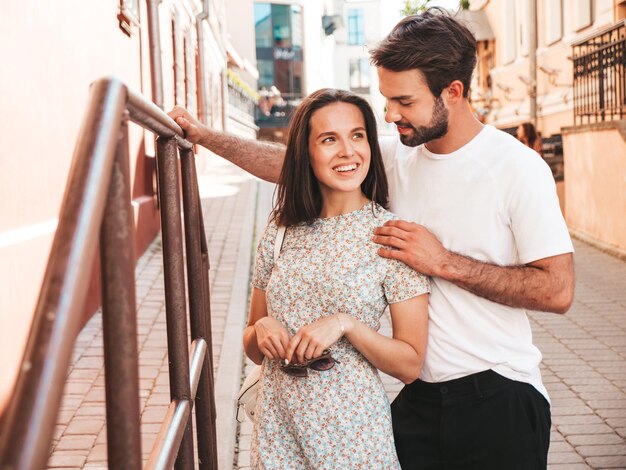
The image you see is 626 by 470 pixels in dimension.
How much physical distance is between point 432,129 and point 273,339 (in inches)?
30.2

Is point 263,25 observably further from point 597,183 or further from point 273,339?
point 273,339

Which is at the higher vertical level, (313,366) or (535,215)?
(535,215)

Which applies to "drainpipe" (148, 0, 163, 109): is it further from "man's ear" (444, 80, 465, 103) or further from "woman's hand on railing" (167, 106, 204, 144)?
"man's ear" (444, 80, 465, 103)

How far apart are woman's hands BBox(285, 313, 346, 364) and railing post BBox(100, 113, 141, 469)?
3.19 ft

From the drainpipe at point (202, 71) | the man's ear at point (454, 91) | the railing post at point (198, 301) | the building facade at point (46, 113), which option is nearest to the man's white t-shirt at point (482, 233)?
the man's ear at point (454, 91)

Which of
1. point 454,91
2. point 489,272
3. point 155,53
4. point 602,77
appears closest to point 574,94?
point 602,77

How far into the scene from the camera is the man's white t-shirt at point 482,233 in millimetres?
2355

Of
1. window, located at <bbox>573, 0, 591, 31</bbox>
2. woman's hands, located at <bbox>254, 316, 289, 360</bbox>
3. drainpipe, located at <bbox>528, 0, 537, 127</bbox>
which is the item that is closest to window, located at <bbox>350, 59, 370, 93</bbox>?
drainpipe, located at <bbox>528, 0, 537, 127</bbox>

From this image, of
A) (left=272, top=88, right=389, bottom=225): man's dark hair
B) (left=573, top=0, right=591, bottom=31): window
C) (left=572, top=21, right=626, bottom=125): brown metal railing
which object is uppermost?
(left=573, top=0, right=591, bottom=31): window

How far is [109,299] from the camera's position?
1107 mm

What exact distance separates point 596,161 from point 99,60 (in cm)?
665

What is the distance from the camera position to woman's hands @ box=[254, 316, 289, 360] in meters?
2.21

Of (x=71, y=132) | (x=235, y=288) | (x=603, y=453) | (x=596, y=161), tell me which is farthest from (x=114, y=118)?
(x=596, y=161)

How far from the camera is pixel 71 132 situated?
7.00 metres
